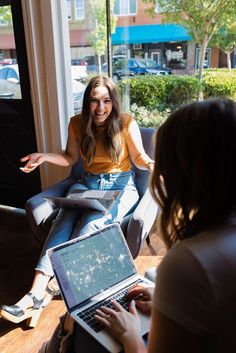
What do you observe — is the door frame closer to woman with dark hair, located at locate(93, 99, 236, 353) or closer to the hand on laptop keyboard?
the hand on laptop keyboard

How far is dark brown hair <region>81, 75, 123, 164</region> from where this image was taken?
78.3 inches

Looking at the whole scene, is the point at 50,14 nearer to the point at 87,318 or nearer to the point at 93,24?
the point at 93,24

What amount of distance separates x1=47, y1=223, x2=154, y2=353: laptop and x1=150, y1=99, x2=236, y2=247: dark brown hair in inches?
18.2

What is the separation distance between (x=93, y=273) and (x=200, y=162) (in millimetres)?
714

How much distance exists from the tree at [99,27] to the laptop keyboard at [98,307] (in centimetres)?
210

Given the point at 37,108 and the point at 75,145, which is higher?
the point at 37,108

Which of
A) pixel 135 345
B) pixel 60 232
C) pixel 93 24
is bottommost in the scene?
pixel 60 232

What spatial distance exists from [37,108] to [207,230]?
216cm

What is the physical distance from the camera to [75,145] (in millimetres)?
2160

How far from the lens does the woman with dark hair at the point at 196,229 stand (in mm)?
577

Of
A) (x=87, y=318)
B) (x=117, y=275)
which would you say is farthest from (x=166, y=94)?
(x=87, y=318)

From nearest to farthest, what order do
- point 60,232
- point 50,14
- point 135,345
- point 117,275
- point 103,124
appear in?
point 135,345, point 117,275, point 60,232, point 103,124, point 50,14

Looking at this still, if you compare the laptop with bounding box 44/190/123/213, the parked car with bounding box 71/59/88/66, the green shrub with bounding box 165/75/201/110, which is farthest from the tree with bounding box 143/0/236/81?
the laptop with bounding box 44/190/123/213

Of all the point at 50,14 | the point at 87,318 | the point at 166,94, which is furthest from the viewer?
the point at 166,94
